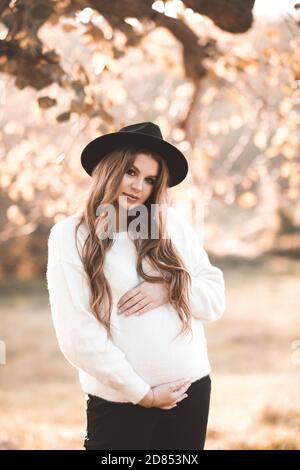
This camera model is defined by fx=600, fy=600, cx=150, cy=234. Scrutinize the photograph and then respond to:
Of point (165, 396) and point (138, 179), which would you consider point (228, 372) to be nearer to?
point (165, 396)

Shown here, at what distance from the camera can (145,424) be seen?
6.80 ft

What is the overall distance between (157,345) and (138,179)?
23.0 inches

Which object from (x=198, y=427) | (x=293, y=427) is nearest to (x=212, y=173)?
(x=293, y=427)

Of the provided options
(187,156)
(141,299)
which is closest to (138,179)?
→ (141,299)

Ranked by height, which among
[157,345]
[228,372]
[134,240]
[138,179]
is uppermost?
[138,179]

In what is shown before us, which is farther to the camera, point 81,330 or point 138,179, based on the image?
point 138,179

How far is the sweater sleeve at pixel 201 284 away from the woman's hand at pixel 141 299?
0.49 ft

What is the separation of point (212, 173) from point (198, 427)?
10.1 feet

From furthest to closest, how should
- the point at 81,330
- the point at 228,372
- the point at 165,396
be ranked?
1. the point at 228,372
2. the point at 165,396
3. the point at 81,330

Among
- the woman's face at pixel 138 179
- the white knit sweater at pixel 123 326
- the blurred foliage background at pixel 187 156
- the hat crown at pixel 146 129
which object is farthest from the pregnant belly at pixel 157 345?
the hat crown at pixel 146 129

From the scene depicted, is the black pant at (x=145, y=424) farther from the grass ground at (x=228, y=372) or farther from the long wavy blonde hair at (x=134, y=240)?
the grass ground at (x=228, y=372)

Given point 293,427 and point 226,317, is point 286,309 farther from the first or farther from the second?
point 293,427

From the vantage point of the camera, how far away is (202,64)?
3.89 meters

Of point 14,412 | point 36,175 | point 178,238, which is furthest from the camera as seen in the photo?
point 14,412
